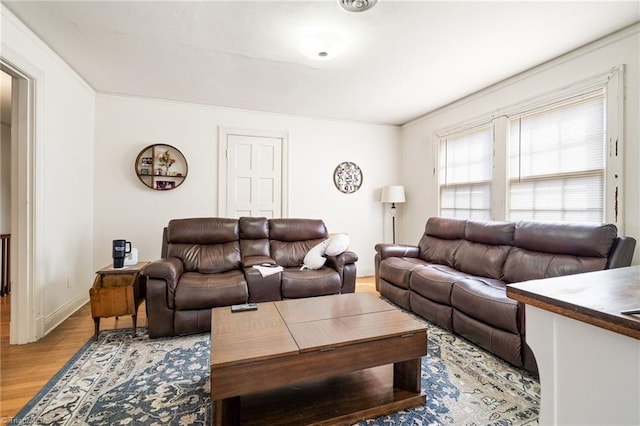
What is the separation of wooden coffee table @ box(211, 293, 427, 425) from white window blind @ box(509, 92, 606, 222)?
2.17m

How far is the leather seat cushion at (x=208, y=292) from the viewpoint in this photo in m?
2.42

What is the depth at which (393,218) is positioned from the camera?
16.4 ft

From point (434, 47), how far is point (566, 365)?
2569 millimetres

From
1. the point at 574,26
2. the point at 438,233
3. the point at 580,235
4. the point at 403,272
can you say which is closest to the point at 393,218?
the point at 438,233

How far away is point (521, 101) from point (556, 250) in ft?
5.47

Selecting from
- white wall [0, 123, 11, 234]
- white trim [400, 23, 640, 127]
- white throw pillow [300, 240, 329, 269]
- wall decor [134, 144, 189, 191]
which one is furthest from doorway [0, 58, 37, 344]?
white trim [400, 23, 640, 127]

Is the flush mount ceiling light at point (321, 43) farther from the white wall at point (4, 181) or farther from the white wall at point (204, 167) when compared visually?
the white wall at point (4, 181)

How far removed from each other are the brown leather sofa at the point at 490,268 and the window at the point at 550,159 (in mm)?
436

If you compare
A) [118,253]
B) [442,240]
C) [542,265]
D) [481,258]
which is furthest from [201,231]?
[542,265]

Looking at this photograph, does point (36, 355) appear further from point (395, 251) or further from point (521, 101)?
point (521, 101)

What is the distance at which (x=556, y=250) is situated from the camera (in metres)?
2.36

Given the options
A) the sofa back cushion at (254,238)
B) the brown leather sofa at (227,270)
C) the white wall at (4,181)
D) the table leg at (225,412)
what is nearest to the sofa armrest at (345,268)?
the brown leather sofa at (227,270)

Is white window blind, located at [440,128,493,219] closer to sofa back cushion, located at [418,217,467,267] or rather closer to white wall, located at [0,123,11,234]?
sofa back cushion, located at [418,217,467,267]

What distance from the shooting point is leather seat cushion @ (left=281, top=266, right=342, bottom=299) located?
277 cm
